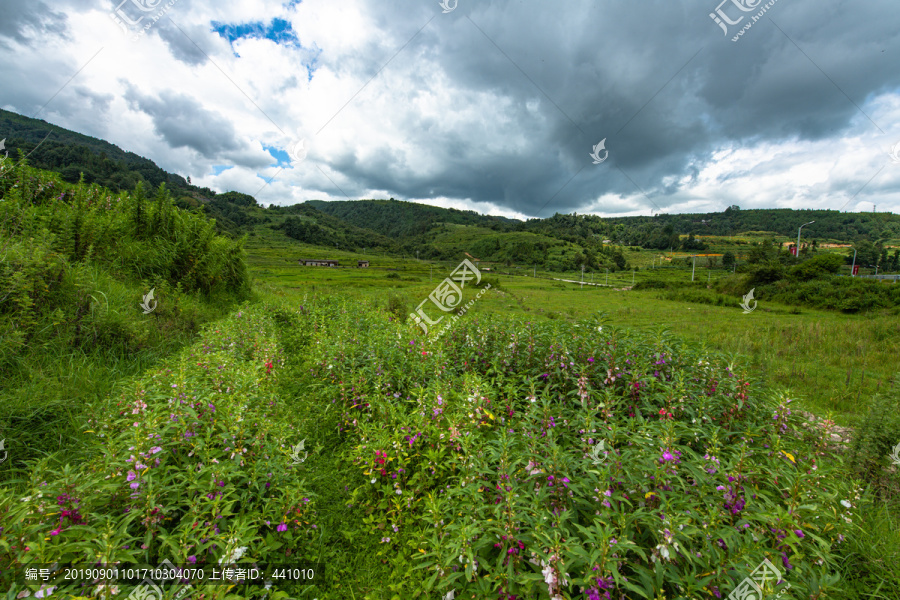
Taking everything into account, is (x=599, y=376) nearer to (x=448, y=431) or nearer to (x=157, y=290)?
(x=448, y=431)

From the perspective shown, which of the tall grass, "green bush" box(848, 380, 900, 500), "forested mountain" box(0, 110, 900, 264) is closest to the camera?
the tall grass

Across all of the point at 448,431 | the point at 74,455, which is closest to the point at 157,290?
the point at 74,455

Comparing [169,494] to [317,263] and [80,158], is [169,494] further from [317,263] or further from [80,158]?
[80,158]

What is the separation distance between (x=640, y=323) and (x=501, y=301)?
34.0 feet

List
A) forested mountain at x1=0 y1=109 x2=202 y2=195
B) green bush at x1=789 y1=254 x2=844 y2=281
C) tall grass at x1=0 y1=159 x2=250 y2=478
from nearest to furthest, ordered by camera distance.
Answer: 1. tall grass at x1=0 y1=159 x2=250 y2=478
2. green bush at x1=789 y1=254 x2=844 y2=281
3. forested mountain at x1=0 y1=109 x2=202 y2=195

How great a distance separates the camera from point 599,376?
15.4ft

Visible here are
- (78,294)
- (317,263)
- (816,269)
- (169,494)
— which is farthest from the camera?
(317,263)

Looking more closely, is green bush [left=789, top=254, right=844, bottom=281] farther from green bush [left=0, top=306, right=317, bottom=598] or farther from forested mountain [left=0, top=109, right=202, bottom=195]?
forested mountain [left=0, top=109, right=202, bottom=195]

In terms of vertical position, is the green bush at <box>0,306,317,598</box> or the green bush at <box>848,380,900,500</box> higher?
the green bush at <box>0,306,317,598</box>

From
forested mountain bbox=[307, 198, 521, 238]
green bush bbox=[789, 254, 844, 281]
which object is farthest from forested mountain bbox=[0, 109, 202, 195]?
forested mountain bbox=[307, 198, 521, 238]

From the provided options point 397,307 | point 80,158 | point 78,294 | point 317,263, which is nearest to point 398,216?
point 317,263

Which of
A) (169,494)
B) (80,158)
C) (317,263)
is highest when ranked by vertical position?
(80,158)

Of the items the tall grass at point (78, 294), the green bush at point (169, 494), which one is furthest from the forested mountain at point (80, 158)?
the green bush at point (169, 494)

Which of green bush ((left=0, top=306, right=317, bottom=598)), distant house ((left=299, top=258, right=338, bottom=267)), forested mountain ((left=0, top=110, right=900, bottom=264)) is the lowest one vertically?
distant house ((left=299, top=258, right=338, bottom=267))
